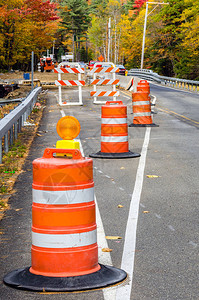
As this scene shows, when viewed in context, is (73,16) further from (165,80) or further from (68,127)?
(68,127)

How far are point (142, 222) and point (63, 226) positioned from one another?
7.18 ft

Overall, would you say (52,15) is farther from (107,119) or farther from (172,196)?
(172,196)

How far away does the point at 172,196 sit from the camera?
7.95 metres

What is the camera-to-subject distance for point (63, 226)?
4496mm

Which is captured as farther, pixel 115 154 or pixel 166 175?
pixel 115 154

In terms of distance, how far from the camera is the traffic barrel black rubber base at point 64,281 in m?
4.36

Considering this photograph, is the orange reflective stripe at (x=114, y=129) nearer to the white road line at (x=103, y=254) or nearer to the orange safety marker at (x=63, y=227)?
the white road line at (x=103, y=254)

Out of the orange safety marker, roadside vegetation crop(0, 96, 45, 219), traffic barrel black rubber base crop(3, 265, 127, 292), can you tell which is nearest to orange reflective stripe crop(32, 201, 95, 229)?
the orange safety marker

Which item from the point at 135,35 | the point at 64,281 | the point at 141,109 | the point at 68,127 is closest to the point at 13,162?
the point at 68,127

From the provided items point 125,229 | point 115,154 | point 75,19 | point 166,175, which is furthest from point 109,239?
point 75,19

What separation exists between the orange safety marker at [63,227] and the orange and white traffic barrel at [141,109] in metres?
12.5

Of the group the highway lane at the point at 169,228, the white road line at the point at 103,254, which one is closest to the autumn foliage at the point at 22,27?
the highway lane at the point at 169,228

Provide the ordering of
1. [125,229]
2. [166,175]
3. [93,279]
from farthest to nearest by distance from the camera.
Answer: [166,175]
[125,229]
[93,279]

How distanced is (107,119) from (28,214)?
514 centimetres
